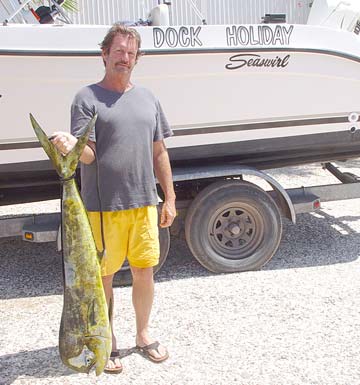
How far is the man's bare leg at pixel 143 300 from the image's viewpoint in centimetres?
329

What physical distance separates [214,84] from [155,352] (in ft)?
7.27

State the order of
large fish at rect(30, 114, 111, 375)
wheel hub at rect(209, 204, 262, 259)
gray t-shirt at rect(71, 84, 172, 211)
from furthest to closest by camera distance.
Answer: wheel hub at rect(209, 204, 262, 259) < gray t-shirt at rect(71, 84, 172, 211) < large fish at rect(30, 114, 111, 375)

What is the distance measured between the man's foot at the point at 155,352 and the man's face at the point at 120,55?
1.65 metres

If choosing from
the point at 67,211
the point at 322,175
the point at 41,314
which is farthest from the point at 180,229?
A: the point at 322,175

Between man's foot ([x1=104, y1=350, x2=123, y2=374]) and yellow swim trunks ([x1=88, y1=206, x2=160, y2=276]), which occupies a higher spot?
yellow swim trunks ([x1=88, y1=206, x2=160, y2=276])

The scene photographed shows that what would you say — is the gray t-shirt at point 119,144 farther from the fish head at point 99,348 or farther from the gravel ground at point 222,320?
the gravel ground at point 222,320

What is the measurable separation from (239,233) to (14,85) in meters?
2.19

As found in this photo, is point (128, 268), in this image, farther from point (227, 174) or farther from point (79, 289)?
point (79, 289)

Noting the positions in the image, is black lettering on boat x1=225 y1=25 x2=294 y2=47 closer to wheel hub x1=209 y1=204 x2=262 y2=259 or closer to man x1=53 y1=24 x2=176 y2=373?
wheel hub x1=209 y1=204 x2=262 y2=259

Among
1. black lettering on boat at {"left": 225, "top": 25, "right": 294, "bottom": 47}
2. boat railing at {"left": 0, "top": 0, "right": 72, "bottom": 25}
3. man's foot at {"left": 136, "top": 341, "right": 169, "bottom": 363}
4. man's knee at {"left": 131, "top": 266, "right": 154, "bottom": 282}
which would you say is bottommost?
man's foot at {"left": 136, "top": 341, "right": 169, "bottom": 363}

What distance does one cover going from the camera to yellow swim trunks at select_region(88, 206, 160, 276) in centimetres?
312

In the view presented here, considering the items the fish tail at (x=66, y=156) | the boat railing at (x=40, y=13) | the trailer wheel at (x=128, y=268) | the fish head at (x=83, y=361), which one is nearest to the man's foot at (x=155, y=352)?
the fish head at (x=83, y=361)

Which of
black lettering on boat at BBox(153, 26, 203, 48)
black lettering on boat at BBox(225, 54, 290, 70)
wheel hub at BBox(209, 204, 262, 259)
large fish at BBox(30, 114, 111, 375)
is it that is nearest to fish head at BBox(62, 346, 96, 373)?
large fish at BBox(30, 114, 111, 375)

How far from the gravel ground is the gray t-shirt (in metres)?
1.07
